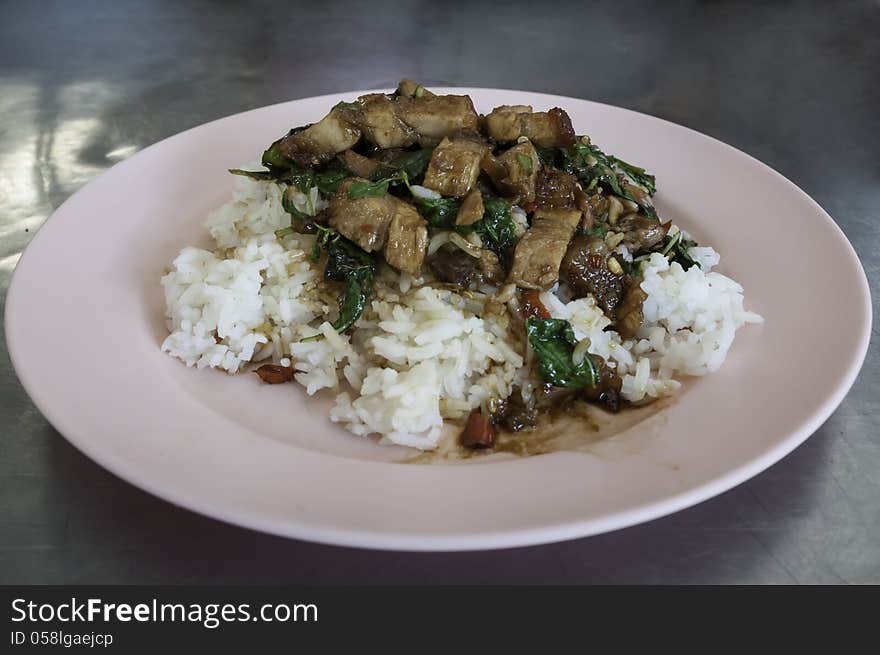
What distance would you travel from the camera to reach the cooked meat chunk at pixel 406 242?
3.03 metres

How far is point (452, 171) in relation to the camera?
A: 3.09 metres

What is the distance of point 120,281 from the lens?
3.24 meters

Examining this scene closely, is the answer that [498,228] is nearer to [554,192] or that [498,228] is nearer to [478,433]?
[554,192]

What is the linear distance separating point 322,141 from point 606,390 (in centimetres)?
155

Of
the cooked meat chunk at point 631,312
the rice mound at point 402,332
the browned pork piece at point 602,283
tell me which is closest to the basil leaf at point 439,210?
the rice mound at point 402,332

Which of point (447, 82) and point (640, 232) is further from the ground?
point (640, 232)

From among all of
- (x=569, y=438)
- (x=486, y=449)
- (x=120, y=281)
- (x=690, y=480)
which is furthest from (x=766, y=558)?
(x=120, y=281)

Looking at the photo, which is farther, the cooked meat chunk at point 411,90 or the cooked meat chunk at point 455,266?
the cooked meat chunk at point 411,90

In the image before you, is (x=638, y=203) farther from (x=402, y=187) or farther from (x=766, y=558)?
(x=766, y=558)

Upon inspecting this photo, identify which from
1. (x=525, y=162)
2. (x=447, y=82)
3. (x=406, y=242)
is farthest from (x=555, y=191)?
(x=447, y=82)

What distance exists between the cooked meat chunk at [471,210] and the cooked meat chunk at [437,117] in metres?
0.40

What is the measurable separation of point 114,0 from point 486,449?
277 inches

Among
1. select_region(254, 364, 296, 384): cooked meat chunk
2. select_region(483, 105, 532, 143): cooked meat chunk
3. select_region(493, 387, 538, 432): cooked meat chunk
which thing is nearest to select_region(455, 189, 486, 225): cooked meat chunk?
select_region(483, 105, 532, 143): cooked meat chunk

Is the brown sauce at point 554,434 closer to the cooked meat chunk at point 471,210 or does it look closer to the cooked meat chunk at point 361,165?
the cooked meat chunk at point 471,210
